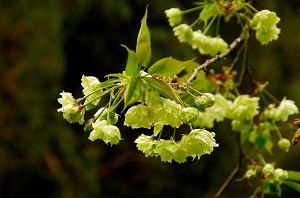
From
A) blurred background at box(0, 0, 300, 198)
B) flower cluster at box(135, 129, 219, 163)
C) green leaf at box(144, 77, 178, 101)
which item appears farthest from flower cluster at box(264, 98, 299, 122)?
blurred background at box(0, 0, 300, 198)

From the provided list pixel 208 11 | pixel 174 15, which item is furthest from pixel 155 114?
pixel 174 15

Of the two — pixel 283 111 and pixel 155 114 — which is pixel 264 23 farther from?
pixel 155 114

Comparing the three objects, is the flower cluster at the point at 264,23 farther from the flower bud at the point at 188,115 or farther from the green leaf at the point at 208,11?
the flower bud at the point at 188,115

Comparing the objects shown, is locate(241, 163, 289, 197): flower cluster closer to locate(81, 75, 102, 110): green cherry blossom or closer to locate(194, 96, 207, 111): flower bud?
locate(194, 96, 207, 111): flower bud

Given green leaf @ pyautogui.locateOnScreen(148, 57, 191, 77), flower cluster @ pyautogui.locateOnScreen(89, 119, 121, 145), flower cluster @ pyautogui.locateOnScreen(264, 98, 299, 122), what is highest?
green leaf @ pyautogui.locateOnScreen(148, 57, 191, 77)

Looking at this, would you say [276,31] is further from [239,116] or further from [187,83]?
[187,83]

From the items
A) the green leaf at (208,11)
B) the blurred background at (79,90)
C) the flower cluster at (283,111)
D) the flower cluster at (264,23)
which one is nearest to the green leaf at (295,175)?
the flower cluster at (283,111)
